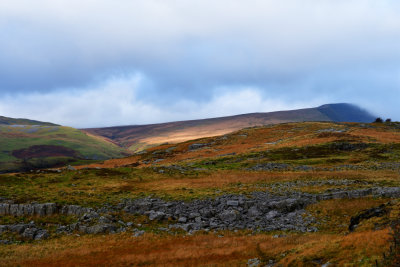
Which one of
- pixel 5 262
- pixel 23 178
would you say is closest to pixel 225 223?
pixel 5 262

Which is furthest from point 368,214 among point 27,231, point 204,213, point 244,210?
point 27,231

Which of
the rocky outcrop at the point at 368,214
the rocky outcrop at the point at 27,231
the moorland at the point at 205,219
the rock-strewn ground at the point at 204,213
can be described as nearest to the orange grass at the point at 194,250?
the moorland at the point at 205,219

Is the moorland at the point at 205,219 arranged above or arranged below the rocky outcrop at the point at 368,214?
below

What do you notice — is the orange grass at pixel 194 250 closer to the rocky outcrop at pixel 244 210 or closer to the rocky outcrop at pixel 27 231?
the rocky outcrop at pixel 27 231

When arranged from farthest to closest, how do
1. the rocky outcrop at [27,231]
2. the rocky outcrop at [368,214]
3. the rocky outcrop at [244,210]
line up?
the rocky outcrop at [244,210] < the rocky outcrop at [27,231] < the rocky outcrop at [368,214]

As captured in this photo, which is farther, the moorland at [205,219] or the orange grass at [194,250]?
the moorland at [205,219]

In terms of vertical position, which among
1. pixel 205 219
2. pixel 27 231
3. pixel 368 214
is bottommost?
pixel 205 219

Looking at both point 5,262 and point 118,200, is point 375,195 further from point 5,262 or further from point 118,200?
point 5,262

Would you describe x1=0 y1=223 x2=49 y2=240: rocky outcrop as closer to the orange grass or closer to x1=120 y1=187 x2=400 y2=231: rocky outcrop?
the orange grass

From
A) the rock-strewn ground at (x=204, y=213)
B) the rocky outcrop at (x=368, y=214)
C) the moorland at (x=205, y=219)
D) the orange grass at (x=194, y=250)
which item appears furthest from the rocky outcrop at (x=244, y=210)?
the rocky outcrop at (x=368, y=214)

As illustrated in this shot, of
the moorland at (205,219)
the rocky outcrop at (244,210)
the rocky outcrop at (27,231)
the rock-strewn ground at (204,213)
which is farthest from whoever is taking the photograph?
the rocky outcrop at (244,210)

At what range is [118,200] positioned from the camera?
1321 inches

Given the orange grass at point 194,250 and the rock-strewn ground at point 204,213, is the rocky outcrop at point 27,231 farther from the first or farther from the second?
the orange grass at point 194,250

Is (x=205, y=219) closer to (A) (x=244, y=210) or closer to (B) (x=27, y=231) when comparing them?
(A) (x=244, y=210)
